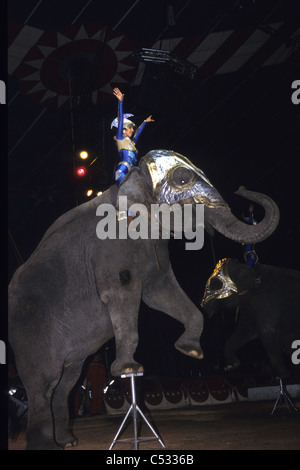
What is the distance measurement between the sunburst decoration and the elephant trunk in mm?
4132

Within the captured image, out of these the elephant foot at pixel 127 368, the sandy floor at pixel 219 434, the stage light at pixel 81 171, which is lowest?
the sandy floor at pixel 219 434

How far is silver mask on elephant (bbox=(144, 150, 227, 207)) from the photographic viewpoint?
323 cm

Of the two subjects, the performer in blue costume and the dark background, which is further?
the dark background

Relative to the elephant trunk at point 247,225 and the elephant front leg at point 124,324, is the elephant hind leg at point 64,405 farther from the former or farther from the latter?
the elephant trunk at point 247,225

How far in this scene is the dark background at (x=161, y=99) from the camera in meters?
6.80

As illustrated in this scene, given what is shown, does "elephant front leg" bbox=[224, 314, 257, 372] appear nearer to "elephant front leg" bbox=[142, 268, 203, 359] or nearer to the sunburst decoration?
"elephant front leg" bbox=[142, 268, 203, 359]

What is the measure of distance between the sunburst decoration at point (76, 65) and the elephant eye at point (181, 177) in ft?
12.7

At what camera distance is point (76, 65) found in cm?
741

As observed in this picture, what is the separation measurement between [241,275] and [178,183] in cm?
257

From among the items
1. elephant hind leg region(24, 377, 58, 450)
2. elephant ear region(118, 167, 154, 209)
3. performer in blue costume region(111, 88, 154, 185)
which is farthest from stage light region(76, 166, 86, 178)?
elephant hind leg region(24, 377, 58, 450)

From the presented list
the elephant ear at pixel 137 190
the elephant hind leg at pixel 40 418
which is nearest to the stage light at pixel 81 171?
the elephant ear at pixel 137 190

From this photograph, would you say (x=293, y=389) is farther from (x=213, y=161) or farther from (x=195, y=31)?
(x=195, y=31)

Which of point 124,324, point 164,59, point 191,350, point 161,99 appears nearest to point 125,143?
point 124,324

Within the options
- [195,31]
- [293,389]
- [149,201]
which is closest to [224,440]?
[149,201]
